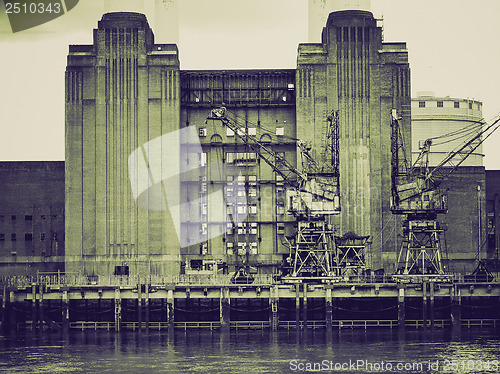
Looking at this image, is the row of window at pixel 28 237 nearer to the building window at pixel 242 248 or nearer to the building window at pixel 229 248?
the building window at pixel 229 248

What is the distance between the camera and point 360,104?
122m

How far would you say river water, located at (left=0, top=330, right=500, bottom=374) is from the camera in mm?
81688

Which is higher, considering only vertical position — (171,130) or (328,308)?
(171,130)

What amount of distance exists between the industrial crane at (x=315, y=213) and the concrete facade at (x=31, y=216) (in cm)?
2283

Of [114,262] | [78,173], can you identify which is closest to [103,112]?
[78,173]

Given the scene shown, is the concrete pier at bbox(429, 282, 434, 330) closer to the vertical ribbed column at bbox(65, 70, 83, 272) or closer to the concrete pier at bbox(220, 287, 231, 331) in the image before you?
the concrete pier at bbox(220, 287, 231, 331)

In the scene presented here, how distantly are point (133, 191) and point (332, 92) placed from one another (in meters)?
23.5

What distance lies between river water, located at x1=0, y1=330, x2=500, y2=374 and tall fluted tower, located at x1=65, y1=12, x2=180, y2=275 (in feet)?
56.4

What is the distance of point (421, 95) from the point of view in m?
158

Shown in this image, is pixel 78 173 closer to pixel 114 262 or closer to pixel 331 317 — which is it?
pixel 114 262

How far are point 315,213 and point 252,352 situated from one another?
86.8 ft

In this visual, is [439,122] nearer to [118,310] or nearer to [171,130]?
[171,130]

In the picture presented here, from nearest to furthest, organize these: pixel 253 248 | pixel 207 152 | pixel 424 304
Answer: pixel 424 304, pixel 253 248, pixel 207 152

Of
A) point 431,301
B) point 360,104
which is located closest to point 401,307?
point 431,301
